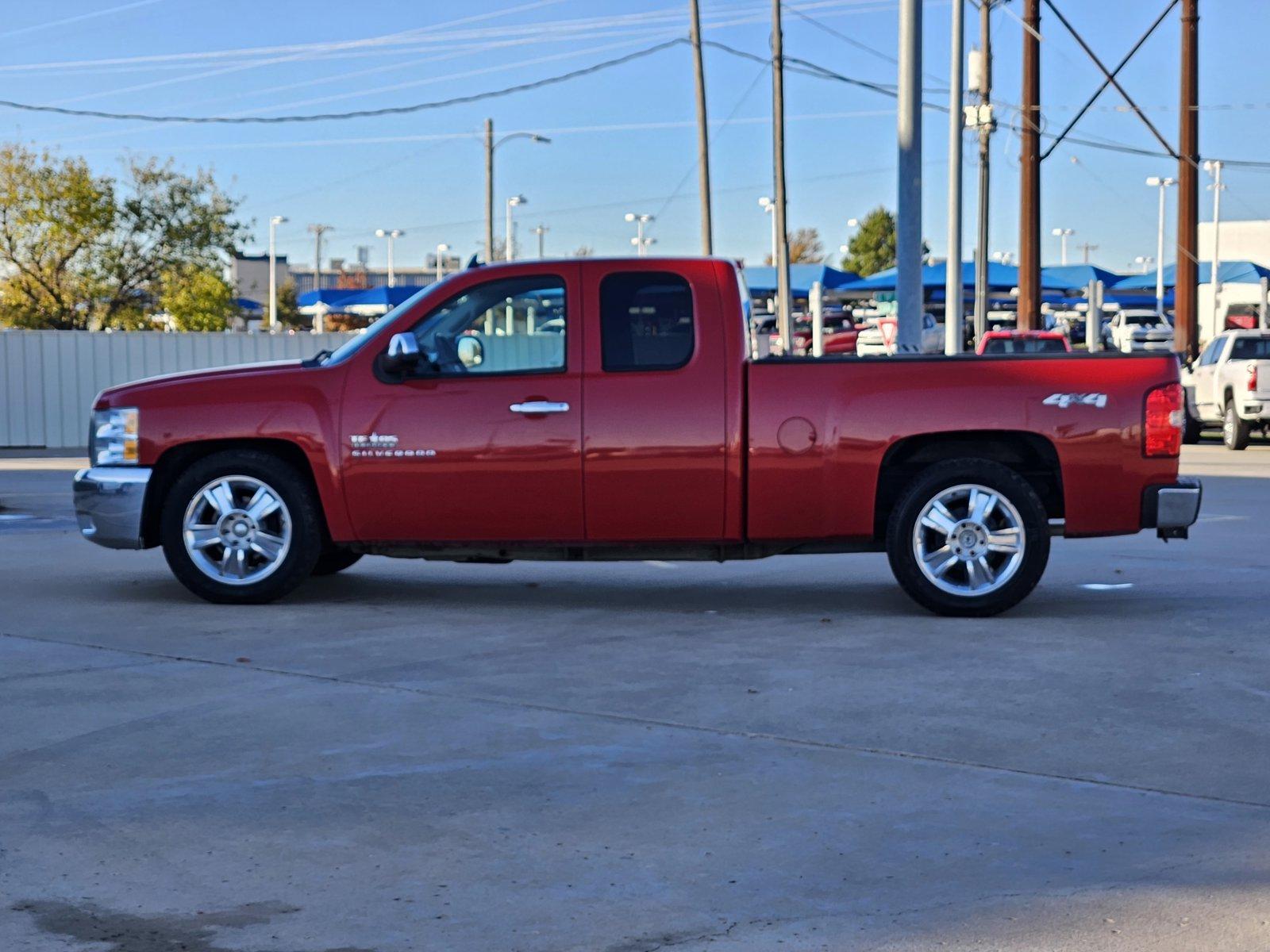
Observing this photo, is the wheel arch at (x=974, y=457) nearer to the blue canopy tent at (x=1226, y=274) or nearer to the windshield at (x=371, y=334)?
the windshield at (x=371, y=334)

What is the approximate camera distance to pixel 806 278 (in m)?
50.2

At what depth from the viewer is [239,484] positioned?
9.70 m

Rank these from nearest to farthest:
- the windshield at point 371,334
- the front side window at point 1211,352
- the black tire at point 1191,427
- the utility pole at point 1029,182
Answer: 1. the windshield at point 371,334
2. the black tire at point 1191,427
3. the front side window at point 1211,352
4. the utility pole at point 1029,182

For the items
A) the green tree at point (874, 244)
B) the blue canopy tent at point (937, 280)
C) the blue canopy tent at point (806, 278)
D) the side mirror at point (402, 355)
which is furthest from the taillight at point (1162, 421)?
the green tree at point (874, 244)

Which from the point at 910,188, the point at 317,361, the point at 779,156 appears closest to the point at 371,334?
the point at 317,361

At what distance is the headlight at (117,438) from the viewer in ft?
32.0

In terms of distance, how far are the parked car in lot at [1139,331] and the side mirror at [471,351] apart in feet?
149

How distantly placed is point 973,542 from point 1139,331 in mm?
50803

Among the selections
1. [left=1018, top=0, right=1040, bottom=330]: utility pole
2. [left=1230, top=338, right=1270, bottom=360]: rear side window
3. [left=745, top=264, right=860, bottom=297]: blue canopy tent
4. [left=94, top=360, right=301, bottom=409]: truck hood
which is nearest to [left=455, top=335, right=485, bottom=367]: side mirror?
[left=94, top=360, right=301, bottom=409]: truck hood

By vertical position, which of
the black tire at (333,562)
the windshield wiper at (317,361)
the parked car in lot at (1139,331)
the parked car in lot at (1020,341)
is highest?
the parked car in lot at (1139,331)

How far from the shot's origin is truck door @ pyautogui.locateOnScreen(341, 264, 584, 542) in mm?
9320

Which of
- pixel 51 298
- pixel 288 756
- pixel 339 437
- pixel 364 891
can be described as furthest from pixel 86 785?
pixel 51 298

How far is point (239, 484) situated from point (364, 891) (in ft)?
17.6

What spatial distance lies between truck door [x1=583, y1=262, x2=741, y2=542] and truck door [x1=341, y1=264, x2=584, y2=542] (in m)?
0.10
